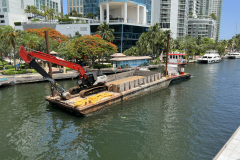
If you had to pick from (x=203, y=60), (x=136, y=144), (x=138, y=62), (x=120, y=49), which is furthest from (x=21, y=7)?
(x=136, y=144)

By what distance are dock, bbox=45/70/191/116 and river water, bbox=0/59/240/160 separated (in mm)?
778

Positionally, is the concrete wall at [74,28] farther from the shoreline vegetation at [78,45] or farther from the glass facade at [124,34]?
the shoreline vegetation at [78,45]

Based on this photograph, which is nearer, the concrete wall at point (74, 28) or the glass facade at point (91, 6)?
the concrete wall at point (74, 28)

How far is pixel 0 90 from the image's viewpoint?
83.1 feet

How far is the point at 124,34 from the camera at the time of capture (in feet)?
213

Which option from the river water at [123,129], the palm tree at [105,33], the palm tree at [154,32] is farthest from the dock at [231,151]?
the palm tree at [105,33]

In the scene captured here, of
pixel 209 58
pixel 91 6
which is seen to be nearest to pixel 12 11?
pixel 91 6

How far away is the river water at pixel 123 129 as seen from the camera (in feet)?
37.5

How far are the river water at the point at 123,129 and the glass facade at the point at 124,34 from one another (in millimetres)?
44541

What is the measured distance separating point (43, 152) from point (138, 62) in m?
36.8

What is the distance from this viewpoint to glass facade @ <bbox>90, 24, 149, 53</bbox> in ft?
208

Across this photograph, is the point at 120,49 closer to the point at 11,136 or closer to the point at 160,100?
the point at 160,100

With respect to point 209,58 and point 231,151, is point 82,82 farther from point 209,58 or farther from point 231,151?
point 209,58

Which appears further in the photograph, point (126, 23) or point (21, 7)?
point (21, 7)
